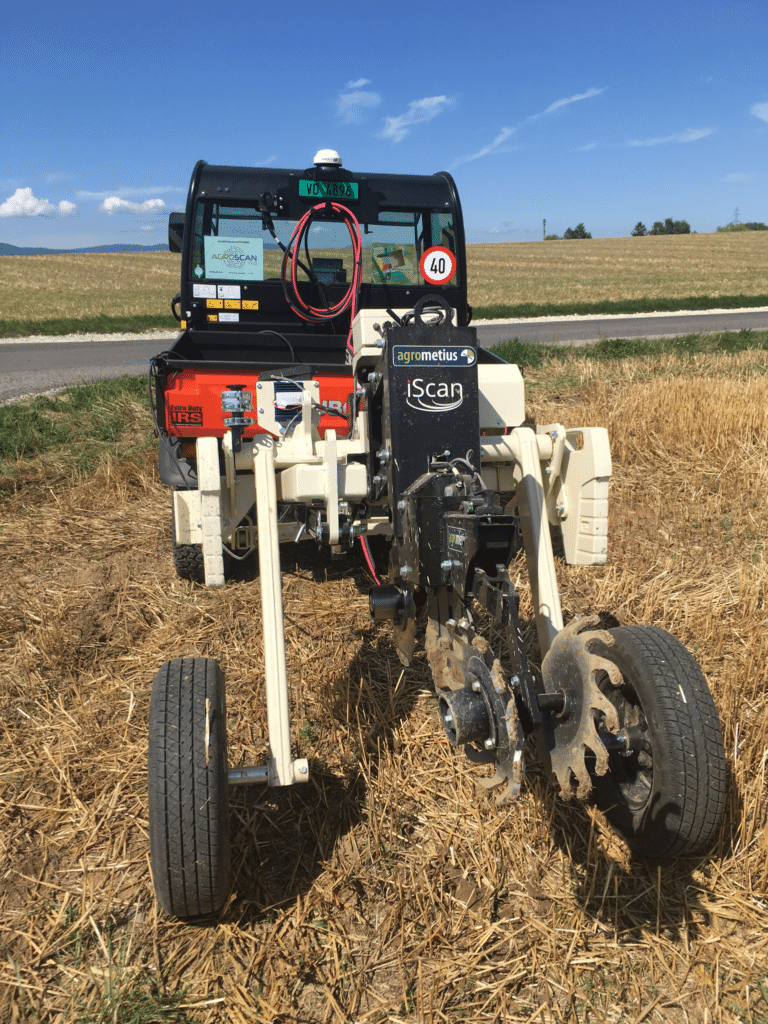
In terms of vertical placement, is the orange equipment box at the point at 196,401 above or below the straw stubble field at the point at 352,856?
above

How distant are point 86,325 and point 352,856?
21394 millimetres

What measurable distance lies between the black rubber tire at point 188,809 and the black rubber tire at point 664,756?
3.96 ft

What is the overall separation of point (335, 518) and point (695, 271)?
41895mm

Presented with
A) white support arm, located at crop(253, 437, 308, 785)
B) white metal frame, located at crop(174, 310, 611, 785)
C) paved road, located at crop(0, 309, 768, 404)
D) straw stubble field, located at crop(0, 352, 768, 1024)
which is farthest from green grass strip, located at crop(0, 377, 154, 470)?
white support arm, located at crop(253, 437, 308, 785)

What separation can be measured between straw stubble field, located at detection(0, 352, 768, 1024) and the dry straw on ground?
899 inches

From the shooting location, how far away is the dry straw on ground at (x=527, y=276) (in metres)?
28.4

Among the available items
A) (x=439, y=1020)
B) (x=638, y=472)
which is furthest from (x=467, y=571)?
(x=638, y=472)

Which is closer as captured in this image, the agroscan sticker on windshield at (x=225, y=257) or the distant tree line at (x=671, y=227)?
the agroscan sticker on windshield at (x=225, y=257)

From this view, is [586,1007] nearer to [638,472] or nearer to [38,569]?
[38,569]

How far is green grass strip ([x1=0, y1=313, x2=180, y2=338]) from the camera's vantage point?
20.6 m

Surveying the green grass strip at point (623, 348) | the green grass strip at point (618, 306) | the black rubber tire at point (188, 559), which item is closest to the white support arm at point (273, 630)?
the black rubber tire at point (188, 559)

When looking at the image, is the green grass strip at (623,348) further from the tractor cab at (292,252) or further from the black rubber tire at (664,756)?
the black rubber tire at (664,756)

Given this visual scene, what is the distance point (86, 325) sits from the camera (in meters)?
21.2

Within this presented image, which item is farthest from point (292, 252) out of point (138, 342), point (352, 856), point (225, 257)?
point (138, 342)
